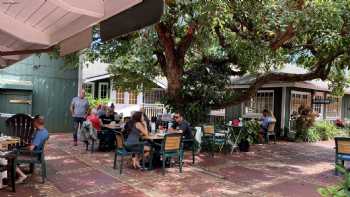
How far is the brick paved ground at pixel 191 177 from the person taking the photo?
20.6ft

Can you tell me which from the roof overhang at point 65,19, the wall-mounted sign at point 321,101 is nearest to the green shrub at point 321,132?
the wall-mounted sign at point 321,101

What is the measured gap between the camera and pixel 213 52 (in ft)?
40.8

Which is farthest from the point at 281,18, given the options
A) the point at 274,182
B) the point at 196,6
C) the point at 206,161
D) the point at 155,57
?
the point at 155,57

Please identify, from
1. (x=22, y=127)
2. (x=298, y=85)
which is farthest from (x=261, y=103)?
(x=22, y=127)

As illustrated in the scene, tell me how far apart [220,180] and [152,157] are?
1.77m

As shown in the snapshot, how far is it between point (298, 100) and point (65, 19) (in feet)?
52.4

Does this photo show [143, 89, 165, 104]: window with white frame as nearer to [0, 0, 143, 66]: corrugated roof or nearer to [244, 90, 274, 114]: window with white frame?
[244, 90, 274, 114]: window with white frame

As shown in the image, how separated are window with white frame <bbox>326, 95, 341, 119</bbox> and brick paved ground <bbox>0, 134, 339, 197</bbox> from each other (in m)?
10.1

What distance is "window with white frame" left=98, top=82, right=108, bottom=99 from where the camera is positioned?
19328 millimetres

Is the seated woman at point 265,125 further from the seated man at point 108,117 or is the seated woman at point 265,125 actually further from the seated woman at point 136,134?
the seated woman at point 136,134

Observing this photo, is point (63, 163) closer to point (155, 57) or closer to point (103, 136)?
point (103, 136)

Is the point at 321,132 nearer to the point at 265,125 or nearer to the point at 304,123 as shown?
the point at 304,123

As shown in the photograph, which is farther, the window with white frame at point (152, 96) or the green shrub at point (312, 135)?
the window with white frame at point (152, 96)

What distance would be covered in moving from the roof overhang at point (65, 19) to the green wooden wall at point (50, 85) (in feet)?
32.6
